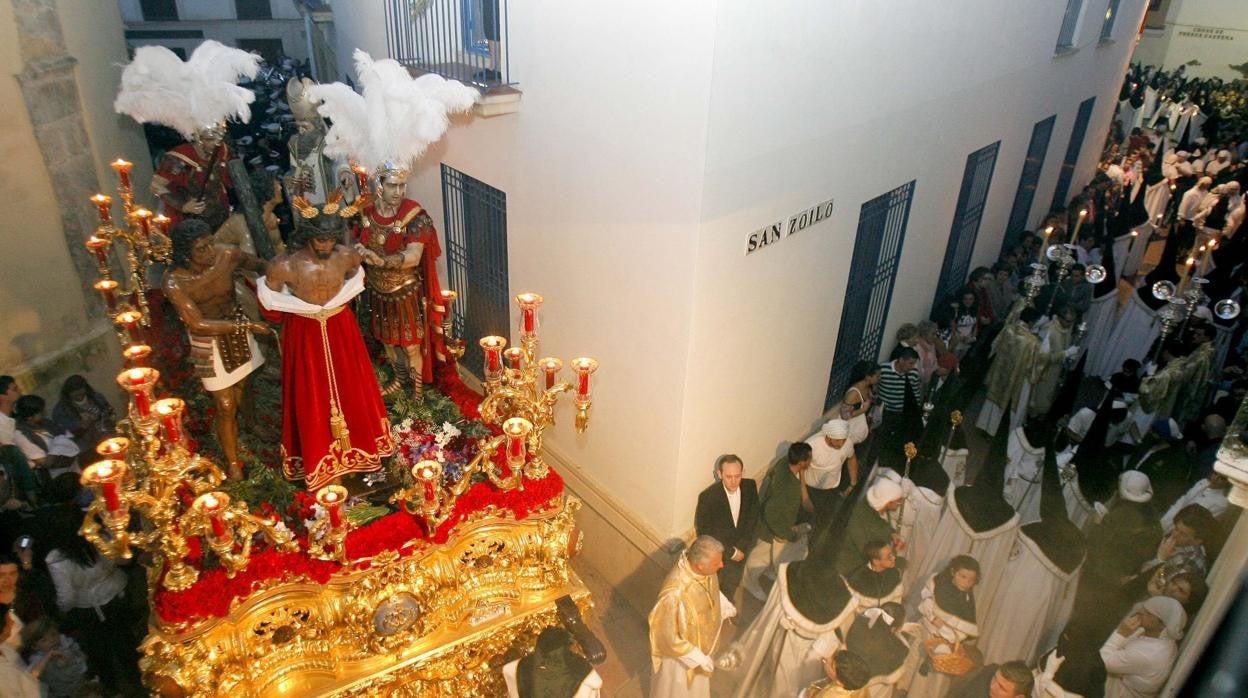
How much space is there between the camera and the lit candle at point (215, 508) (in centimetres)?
447

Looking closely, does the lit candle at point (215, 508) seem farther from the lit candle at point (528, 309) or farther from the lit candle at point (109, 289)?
the lit candle at point (109, 289)

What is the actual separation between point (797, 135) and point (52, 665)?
259 inches

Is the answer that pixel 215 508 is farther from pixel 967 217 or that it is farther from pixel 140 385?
pixel 967 217

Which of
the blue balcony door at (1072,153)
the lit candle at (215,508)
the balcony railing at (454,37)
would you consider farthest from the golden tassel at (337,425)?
the blue balcony door at (1072,153)

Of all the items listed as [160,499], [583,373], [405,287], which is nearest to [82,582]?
[160,499]

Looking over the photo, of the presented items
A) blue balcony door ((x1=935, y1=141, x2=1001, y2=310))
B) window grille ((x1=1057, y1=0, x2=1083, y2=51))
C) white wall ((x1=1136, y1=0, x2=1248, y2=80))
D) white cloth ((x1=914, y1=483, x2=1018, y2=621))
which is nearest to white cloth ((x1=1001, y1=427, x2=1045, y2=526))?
Answer: white cloth ((x1=914, y1=483, x2=1018, y2=621))

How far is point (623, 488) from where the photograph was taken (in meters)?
7.37

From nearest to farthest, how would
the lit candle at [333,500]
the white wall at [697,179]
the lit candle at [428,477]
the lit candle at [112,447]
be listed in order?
the lit candle at [112,447], the lit candle at [333,500], the lit candle at [428,477], the white wall at [697,179]

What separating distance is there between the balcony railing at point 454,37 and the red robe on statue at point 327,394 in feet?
8.23

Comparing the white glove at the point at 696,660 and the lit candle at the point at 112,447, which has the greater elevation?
the lit candle at the point at 112,447

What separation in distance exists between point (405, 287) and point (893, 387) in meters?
5.23

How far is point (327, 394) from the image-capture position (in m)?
5.45

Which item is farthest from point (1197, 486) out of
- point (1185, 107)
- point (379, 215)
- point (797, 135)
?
point (1185, 107)

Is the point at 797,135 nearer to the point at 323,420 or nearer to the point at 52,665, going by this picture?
the point at 323,420
